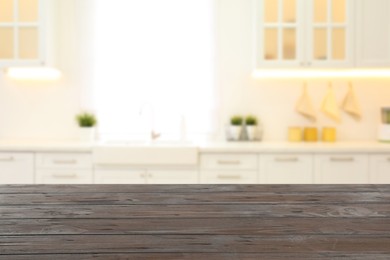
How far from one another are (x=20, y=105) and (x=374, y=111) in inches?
118

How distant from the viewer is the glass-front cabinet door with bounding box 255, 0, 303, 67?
3768mm

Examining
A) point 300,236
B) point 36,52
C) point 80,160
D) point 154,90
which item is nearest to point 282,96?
point 154,90

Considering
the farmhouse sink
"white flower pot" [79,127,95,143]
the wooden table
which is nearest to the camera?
the wooden table

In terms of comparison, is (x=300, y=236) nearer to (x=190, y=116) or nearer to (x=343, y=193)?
(x=343, y=193)

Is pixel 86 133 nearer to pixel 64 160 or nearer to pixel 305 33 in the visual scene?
pixel 64 160

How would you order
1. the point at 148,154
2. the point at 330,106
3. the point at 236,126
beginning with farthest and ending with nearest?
the point at 330,106 < the point at 236,126 < the point at 148,154

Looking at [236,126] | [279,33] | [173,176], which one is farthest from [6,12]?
[279,33]

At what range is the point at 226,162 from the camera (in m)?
3.53

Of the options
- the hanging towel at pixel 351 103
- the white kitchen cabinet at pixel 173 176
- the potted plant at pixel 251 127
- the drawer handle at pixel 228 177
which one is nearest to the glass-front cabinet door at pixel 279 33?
the potted plant at pixel 251 127

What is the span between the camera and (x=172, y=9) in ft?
13.6

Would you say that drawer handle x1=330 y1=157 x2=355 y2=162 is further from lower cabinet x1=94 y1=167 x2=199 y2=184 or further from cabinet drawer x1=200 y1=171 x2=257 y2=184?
lower cabinet x1=94 y1=167 x2=199 y2=184

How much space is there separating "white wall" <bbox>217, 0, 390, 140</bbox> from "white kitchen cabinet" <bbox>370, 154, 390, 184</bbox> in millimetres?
671

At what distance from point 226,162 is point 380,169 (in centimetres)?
110

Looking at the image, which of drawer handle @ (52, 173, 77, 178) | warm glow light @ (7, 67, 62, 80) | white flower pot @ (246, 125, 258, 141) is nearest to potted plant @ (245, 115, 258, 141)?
white flower pot @ (246, 125, 258, 141)
